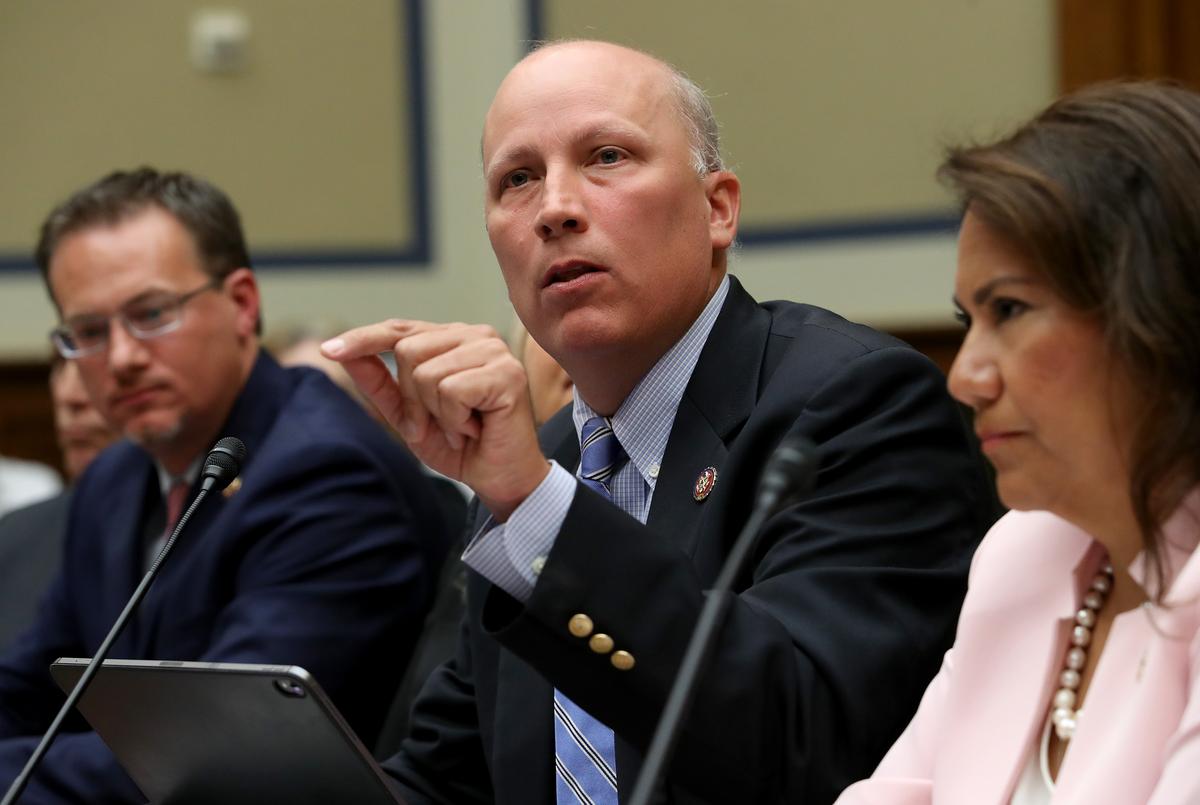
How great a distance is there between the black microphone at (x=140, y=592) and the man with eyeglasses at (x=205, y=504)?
0.82 m

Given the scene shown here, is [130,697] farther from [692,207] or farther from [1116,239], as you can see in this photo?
[1116,239]

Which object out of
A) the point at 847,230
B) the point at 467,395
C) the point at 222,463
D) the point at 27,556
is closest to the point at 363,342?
the point at 467,395

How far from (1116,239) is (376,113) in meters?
5.41

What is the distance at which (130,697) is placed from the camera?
184 centimetres

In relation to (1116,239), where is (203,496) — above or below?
below

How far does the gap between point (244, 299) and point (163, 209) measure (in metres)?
0.23

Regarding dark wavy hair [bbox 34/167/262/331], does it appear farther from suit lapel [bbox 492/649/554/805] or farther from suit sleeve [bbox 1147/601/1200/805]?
suit sleeve [bbox 1147/601/1200/805]

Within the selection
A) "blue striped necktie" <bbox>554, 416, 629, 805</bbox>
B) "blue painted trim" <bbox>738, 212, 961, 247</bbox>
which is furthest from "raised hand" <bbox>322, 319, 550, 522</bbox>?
"blue painted trim" <bbox>738, 212, 961, 247</bbox>

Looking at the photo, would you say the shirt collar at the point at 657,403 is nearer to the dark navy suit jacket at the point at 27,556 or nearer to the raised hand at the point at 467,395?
the raised hand at the point at 467,395

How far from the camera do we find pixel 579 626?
1.59 metres

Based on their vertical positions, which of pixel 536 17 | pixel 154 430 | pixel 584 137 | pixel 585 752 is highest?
pixel 536 17

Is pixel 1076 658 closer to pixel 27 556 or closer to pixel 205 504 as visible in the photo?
pixel 205 504

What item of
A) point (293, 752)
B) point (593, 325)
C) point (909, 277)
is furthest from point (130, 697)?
point (909, 277)

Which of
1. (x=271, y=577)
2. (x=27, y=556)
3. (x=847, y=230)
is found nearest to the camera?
(x=271, y=577)
